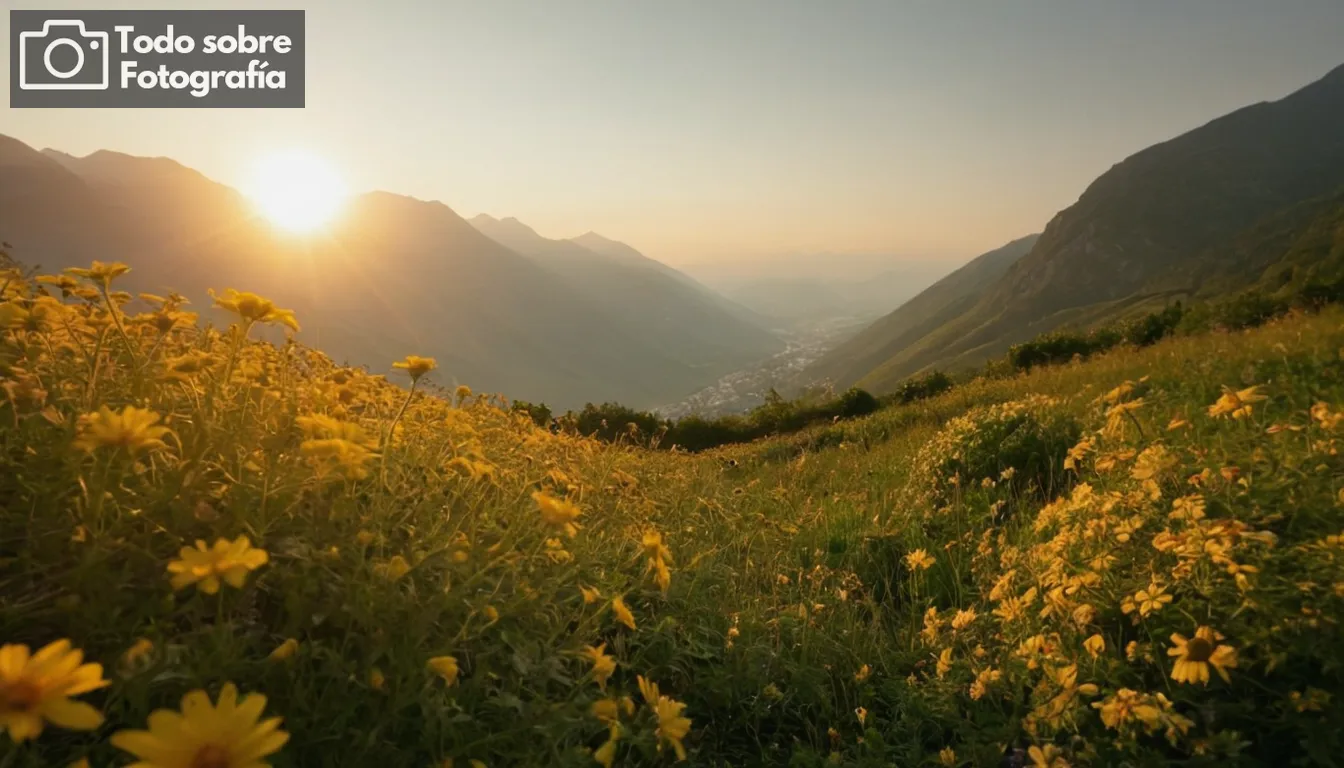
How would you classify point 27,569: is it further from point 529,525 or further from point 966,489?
point 966,489

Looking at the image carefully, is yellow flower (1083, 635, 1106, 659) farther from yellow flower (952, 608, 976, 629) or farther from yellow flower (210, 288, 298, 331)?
yellow flower (210, 288, 298, 331)

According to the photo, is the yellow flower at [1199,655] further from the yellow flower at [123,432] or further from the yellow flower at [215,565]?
the yellow flower at [123,432]

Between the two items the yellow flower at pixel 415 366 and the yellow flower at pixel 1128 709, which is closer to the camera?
the yellow flower at pixel 1128 709

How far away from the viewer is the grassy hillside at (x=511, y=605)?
1556 mm

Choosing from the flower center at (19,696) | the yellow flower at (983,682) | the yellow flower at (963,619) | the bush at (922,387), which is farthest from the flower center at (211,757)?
the bush at (922,387)

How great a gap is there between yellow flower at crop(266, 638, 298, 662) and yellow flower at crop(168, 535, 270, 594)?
0.67 ft

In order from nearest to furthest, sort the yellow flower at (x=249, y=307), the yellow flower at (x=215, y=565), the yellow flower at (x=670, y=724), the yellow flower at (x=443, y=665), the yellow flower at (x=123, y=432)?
the yellow flower at (x=215, y=565) → the yellow flower at (x=123, y=432) → the yellow flower at (x=443, y=665) → the yellow flower at (x=670, y=724) → the yellow flower at (x=249, y=307)

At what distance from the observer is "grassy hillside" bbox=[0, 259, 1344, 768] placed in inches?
61.2

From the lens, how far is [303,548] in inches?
68.9

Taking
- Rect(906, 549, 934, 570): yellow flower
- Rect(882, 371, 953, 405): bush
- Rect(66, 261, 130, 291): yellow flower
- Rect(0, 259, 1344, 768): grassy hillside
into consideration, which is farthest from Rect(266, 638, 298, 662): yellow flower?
Rect(882, 371, 953, 405): bush

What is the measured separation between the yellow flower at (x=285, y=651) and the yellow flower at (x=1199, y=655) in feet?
8.36

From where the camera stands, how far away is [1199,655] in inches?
82.2

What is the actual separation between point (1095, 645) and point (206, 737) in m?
2.72

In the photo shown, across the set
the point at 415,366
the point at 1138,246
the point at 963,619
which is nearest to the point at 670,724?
the point at 415,366
